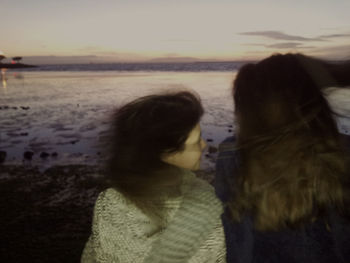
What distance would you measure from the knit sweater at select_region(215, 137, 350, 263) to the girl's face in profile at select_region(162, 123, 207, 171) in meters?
0.20

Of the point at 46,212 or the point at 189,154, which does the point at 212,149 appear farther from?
the point at 189,154

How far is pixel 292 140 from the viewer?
1.28 meters

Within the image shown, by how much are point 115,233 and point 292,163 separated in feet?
2.88

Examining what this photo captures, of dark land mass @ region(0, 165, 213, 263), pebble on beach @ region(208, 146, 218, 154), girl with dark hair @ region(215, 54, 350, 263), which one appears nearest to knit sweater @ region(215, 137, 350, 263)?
girl with dark hair @ region(215, 54, 350, 263)

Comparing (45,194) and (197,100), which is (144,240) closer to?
(197,100)

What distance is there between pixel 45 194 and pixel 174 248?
5.35 m

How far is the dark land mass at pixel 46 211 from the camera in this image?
403cm

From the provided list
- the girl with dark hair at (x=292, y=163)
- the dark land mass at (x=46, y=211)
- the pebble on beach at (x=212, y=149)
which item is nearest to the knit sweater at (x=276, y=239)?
the girl with dark hair at (x=292, y=163)

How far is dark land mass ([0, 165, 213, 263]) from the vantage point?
13.2 feet

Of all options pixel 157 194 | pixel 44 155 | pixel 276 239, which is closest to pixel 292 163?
pixel 276 239

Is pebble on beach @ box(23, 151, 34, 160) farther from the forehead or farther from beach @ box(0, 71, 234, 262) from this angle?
the forehead

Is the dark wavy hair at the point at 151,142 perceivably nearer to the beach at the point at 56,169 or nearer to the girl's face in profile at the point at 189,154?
the girl's face in profile at the point at 189,154

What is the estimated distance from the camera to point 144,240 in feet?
4.33

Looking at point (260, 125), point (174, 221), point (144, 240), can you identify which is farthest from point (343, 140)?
point (144, 240)
